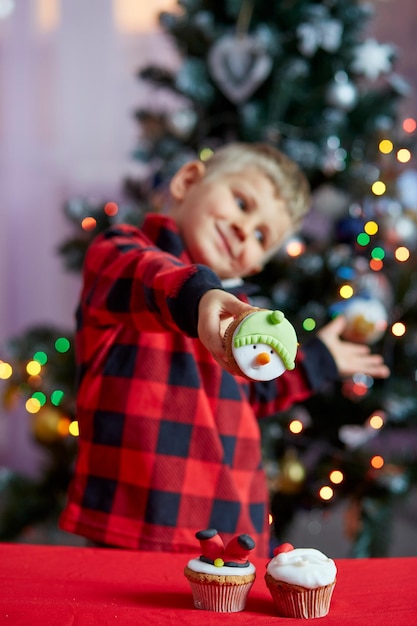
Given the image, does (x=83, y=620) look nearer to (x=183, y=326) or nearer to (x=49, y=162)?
(x=183, y=326)

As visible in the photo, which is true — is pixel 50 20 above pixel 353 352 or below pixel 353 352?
above

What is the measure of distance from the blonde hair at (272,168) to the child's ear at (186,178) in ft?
0.04

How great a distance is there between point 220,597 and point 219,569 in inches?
0.9

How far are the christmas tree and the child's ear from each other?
0.57 meters

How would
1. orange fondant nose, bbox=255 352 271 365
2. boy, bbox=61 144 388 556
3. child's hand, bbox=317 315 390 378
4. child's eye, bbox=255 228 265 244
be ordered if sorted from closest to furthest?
orange fondant nose, bbox=255 352 271 365, boy, bbox=61 144 388 556, child's eye, bbox=255 228 265 244, child's hand, bbox=317 315 390 378

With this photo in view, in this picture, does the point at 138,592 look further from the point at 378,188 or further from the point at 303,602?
the point at 378,188

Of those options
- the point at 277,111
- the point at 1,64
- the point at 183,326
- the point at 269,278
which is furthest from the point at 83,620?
the point at 1,64

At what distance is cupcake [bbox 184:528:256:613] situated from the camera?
0.56 meters

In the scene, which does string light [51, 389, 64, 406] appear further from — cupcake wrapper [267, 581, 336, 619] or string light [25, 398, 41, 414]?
cupcake wrapper [267, 581, 336, 619]

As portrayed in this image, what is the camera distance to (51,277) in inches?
105

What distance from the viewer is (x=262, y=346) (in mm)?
542

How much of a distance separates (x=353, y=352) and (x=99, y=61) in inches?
68.3

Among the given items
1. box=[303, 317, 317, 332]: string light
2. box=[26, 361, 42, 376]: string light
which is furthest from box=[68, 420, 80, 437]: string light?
box=[303, 317, 317, 332]: string light

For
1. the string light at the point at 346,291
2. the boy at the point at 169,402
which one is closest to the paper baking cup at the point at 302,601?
the boy at the point at 169,402
